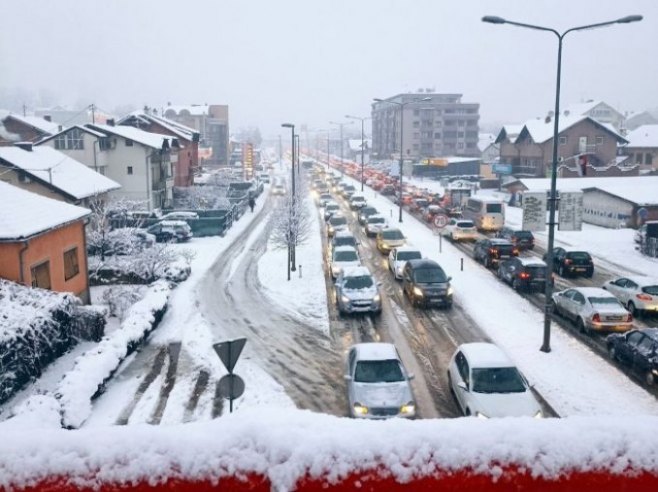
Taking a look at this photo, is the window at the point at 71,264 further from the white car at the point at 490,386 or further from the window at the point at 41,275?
the white car at the point at 490,386

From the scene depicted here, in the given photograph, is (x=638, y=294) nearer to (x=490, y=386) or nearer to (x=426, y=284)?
(x=426, y=284)

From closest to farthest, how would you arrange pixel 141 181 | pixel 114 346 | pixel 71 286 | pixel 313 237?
1. pixel 114 346
2. pixel 71 286
3. pixel 313 237
4. pixel 141 181

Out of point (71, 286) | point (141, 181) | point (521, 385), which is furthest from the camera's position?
point (141, 181)

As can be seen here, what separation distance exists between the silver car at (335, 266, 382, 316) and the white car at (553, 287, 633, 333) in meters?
7.31

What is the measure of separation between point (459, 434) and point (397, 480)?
340 mm

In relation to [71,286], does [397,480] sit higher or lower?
higher

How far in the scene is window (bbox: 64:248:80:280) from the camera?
23.0m

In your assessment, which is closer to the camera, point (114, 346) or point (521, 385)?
point (521, 385)

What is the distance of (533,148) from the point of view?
70.8 metres

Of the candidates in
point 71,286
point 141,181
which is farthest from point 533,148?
point 71,286

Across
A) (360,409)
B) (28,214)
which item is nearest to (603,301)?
(360,409)

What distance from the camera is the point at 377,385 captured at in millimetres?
14289

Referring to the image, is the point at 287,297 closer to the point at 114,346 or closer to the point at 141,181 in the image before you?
the point at 114,346

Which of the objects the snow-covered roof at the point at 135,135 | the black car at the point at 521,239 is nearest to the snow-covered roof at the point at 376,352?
the black car at the point at 521,239
